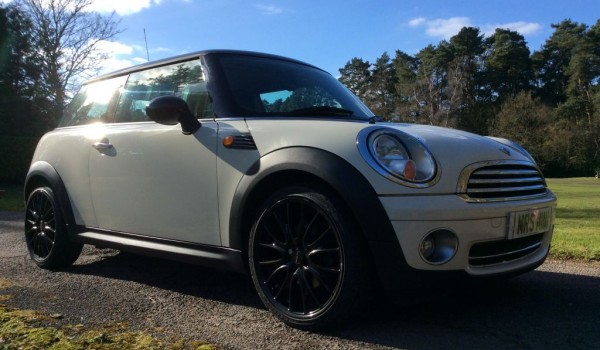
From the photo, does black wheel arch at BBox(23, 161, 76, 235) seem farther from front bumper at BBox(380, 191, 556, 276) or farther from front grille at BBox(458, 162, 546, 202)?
front grille at BBox(458, 162, 546, 202)

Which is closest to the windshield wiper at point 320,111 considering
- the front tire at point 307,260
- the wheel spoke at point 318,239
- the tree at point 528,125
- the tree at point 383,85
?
the front tire at point 307,260

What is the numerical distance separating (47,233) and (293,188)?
2890mm

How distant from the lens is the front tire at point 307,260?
2641 millimetres

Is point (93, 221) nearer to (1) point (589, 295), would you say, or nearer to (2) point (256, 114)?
(2) point (256, 114)

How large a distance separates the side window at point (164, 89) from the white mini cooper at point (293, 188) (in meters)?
0.01

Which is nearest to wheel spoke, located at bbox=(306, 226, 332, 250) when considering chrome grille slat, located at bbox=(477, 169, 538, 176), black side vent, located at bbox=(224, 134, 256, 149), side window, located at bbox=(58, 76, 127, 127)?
black side vent, located at bbox=(224, 134, 256, 149)

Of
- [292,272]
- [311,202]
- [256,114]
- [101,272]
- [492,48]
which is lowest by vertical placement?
[101,272]

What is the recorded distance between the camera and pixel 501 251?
2.79m

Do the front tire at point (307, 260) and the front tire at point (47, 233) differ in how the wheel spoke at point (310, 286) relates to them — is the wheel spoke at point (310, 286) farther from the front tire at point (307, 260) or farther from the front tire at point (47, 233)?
the front tire at point (47, 233)

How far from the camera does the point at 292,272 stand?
2881 mm

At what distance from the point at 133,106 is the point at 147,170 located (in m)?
0.74

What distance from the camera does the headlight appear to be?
8.52ft

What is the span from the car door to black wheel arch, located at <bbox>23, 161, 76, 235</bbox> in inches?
16.4

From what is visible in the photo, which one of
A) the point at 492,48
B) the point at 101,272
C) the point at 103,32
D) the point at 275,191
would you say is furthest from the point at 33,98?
the point at 492,48
